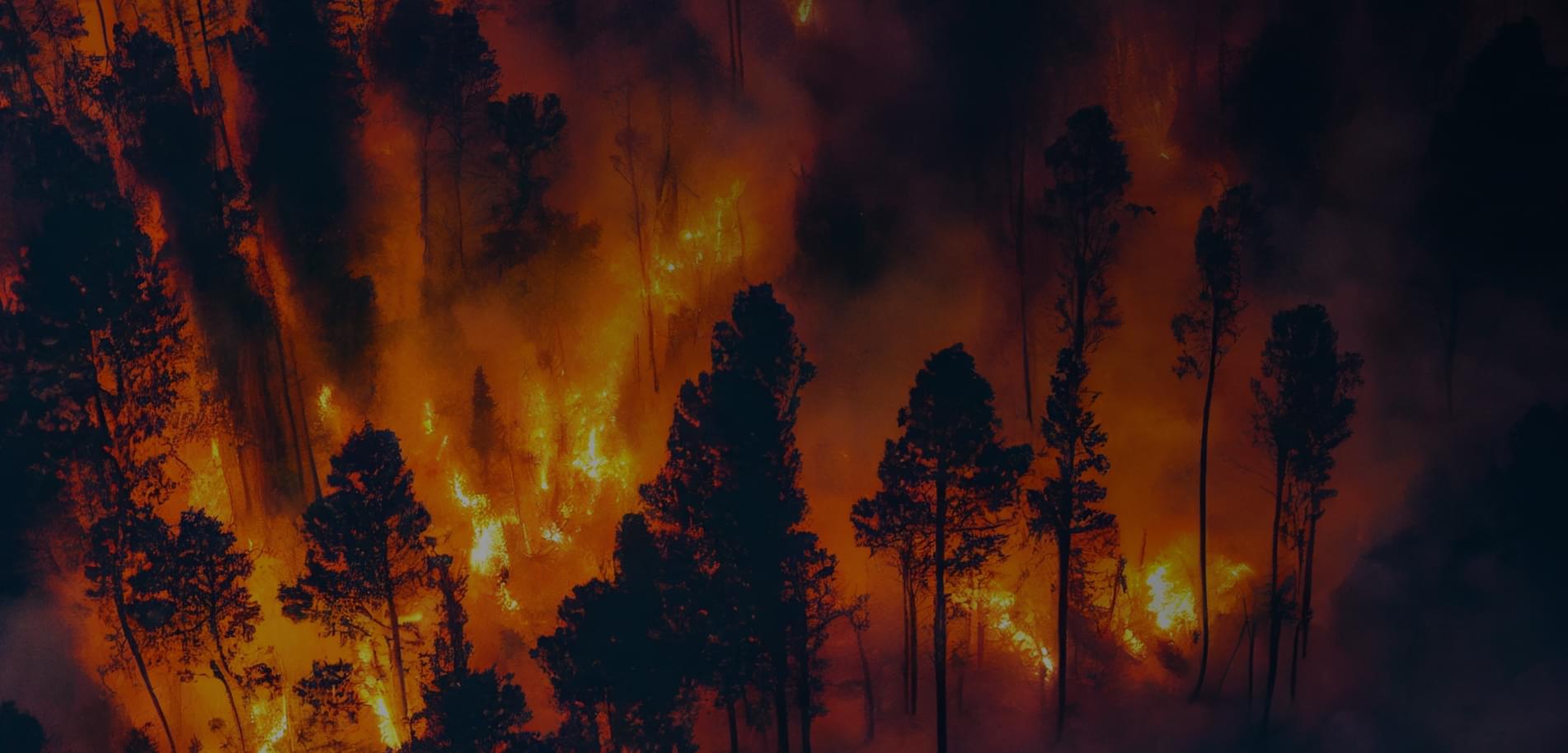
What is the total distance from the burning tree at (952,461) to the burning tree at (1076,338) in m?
1.63

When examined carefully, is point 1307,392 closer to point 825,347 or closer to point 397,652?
point 825,347

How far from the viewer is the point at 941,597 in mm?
35312

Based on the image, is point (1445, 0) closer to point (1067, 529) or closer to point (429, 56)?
point (1067, 529)

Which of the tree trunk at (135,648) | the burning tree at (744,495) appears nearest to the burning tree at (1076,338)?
the burning tree at (744,495)

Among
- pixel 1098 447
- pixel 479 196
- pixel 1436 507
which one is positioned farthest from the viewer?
pixel 479 196

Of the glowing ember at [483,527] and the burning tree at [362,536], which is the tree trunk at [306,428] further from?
the burning tree at [362,536]

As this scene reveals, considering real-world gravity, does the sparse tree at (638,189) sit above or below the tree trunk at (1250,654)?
above

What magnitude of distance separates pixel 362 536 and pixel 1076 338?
80.5 feet

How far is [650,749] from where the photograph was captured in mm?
32219

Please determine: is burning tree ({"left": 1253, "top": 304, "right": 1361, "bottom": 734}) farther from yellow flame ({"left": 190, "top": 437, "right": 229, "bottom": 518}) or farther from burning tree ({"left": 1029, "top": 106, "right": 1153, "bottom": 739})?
yellow flame ({"left": 190, "top": 437, "right": 229, "bottom": 518})

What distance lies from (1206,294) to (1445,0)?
1887 centimetres

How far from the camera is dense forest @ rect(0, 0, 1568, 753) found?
3809 centimetres

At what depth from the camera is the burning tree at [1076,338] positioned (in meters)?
34.5

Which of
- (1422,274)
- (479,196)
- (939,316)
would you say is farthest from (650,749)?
(1422,274)
